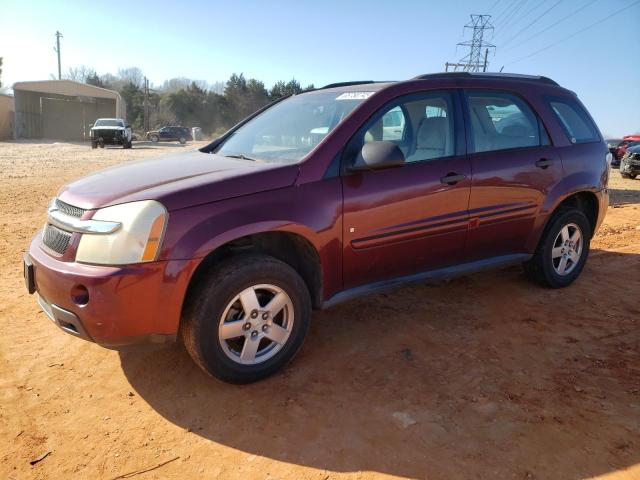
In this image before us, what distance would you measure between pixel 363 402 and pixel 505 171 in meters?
2.20

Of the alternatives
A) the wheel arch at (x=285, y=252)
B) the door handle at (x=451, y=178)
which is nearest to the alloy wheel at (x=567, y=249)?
the door handle at (x=451, y=178)

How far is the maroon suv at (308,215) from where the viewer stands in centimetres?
259

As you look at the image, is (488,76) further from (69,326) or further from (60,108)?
(60,108)

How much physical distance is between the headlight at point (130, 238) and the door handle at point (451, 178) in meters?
1.99

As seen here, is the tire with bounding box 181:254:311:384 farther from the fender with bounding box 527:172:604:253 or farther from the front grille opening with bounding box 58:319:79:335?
the fender with bounding box 527:172:604:253

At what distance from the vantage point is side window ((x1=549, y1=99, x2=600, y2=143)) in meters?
4.44

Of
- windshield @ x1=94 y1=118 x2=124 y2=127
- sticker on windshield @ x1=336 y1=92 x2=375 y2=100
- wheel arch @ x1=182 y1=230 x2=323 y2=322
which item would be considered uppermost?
windshield @ x1=94 y1=118 x2=124 y2=127

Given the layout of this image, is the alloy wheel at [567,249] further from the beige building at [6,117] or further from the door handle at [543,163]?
the beige building at [6,117]

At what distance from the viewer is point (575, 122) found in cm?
457

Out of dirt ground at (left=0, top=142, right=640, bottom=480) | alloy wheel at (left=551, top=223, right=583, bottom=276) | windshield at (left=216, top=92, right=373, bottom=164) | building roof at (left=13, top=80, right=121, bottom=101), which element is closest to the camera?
dirt ground at (left=0, top=142, right=640, bottom=480)

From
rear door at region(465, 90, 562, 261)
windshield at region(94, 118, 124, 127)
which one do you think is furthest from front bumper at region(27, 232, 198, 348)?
windshield at region(94, 118, 124, 127)

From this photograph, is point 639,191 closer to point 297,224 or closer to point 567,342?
point 567,342

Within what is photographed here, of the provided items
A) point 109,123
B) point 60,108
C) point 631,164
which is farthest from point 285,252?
point 60,108

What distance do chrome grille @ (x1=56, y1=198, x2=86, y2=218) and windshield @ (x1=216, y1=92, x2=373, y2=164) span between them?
121cm
